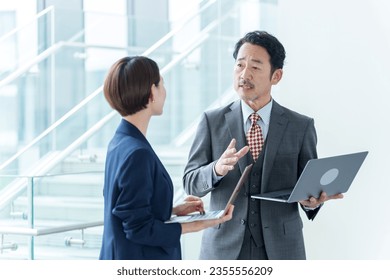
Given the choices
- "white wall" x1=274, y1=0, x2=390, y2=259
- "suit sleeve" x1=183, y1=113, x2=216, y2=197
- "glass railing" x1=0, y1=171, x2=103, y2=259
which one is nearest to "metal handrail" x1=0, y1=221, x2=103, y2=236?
"glass railing" x1=0, y1=171, x2=103, y2=259

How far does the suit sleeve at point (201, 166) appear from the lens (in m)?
2.44

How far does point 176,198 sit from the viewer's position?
4.08 m

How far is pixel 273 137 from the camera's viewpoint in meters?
2.52

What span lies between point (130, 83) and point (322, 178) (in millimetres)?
704

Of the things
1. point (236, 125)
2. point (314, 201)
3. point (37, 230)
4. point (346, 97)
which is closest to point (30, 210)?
point (37, 230)

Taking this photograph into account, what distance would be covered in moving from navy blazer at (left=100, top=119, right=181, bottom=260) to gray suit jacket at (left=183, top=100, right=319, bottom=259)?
34cm

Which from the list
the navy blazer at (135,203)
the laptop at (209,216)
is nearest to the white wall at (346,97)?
the laptop at (209,216)

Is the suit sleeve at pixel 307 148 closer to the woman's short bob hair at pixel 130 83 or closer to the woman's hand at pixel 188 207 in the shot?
the woman's hand at pixel 188 207

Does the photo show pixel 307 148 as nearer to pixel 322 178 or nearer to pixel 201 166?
pixel 322 178

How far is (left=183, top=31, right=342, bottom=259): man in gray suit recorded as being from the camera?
2.47 m

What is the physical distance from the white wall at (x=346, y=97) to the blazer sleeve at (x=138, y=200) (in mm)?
2166

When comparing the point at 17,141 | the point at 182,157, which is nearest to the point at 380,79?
the point at 182,157

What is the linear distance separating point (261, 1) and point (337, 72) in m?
0.93

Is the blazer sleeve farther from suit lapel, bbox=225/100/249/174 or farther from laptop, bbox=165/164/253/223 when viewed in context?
suit lapel, bbox=225/100/249/174
